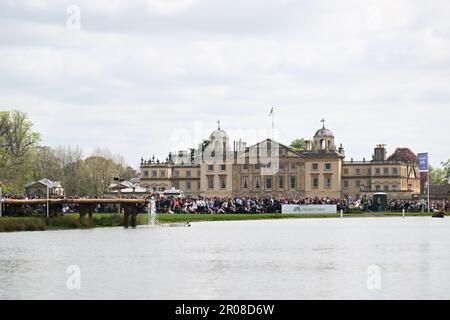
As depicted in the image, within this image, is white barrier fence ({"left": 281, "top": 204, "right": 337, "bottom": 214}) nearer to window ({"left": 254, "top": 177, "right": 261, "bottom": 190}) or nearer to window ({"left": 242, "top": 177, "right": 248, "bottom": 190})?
window ({"left": 254, "top": 177, "right": 261, "bottom": 190})

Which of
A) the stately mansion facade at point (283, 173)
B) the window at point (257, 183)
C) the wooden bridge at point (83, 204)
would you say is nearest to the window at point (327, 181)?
the stately mansion facade at point (283, 173)

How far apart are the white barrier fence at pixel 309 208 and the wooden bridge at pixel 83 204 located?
3844 centimetres

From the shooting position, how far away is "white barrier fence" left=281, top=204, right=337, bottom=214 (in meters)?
117

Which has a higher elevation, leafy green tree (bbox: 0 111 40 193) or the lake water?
leafy green tree (bbox: 0 111 40 193)

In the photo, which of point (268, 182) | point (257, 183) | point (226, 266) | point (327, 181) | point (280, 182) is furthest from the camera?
point (257, 183)

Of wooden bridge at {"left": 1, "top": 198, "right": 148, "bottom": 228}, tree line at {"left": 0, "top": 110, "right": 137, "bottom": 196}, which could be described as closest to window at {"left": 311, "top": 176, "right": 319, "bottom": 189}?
tree line at {"left": 0, "top": 110, "right": 137, "bottom": 196}

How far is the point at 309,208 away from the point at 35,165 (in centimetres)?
3596

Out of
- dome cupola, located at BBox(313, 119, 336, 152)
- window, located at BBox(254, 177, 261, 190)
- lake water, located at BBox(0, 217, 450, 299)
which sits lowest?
lake water, located at BBox(0, 217, 450, 299)

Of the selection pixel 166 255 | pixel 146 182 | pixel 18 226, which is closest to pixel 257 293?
pixel 166 255

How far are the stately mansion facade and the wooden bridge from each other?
99610 millimetres

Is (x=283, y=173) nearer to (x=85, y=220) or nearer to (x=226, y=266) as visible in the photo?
(x=85, y=220)

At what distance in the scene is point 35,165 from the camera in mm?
133000

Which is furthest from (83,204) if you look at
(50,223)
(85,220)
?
(50,223)
